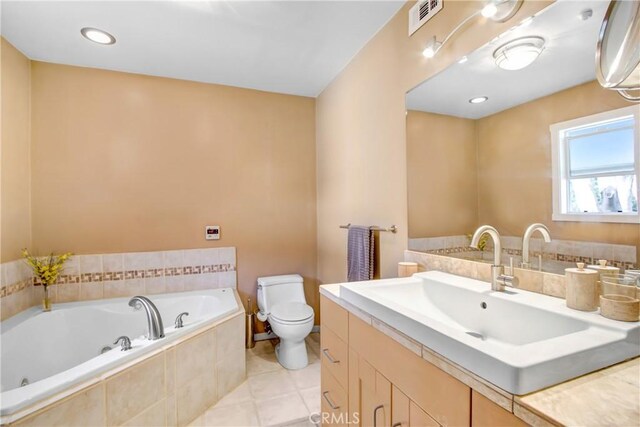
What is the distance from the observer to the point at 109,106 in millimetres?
2494

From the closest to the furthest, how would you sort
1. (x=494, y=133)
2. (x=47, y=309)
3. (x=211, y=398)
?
1. (x=494, y=133)
2. (x=211, y=398)
3. (x=47, y=309)

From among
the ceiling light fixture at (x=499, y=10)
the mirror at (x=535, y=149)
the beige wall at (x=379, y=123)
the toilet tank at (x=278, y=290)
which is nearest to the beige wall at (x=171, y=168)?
the toilet tank at (x=278, y=290)

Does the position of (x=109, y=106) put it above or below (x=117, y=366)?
above

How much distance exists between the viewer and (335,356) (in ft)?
4.52

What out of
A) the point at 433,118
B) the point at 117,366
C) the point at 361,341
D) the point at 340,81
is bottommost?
the point at 117,366

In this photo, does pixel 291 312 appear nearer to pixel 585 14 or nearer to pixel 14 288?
pixel 14 288

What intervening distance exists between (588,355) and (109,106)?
10.7ft

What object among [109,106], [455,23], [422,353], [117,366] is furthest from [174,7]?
[422,353]

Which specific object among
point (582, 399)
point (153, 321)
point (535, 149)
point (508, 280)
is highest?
point (535, 149)

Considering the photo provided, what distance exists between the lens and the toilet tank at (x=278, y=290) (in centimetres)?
271

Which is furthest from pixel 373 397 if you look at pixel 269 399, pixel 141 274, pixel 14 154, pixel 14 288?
pixel 14 154

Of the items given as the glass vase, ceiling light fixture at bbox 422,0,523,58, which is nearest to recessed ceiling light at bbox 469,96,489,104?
ceiling light fixture at bbox 422,0,523,58

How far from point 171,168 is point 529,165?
8.75 feet

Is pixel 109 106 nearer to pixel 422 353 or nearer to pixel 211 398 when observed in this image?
pixel 211 398
